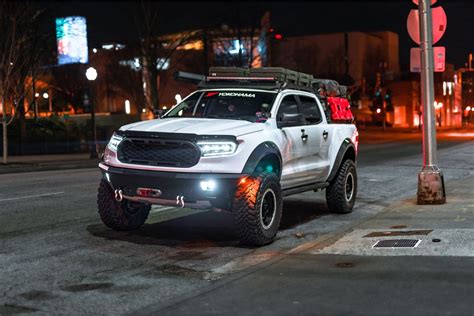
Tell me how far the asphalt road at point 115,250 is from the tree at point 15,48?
11.5 metres

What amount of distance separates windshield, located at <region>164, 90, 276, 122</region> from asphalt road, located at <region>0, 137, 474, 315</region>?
1717mm

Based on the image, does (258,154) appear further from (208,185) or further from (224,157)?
(208,185)

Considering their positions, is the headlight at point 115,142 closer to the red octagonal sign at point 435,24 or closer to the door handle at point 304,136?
the door handle at point 304,136

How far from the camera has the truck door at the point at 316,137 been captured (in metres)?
9.20

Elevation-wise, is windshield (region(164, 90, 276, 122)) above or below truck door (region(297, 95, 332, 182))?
above

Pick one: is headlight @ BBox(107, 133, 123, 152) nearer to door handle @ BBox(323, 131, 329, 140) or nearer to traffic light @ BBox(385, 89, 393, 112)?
door handle @ BBox(323, 131, 329, 140)

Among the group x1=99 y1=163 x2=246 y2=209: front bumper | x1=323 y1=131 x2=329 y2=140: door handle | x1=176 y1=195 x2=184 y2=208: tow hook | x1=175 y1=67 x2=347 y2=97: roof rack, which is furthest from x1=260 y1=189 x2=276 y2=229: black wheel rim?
x1=323 y1=131 x2=329 y2=140: door handle

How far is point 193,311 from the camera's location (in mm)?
5008

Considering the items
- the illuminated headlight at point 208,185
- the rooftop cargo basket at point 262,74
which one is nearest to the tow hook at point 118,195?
the illuminated headlight at point 208,185

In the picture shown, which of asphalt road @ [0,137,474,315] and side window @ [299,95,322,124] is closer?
asphalt road @ [0,137,474,315]

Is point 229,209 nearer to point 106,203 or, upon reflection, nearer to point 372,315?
point 106,203

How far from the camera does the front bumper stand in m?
7.11

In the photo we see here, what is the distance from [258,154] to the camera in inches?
295

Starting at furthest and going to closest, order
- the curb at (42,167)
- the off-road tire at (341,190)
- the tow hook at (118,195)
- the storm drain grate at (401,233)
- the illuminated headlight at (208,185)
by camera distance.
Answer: the curb at (42,167)
the off-road tire at (341,190)
the storm drain grate at (401,233)
the tow hook at (118,195)
the illuminated headlight at (208,185)
